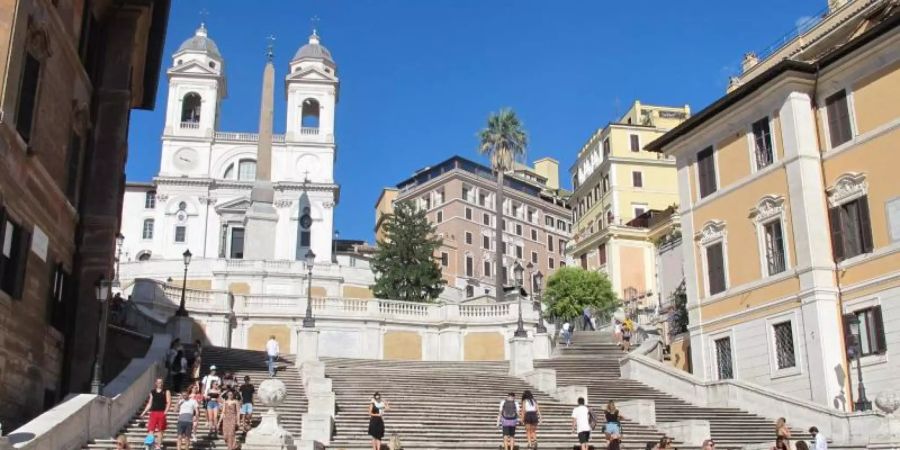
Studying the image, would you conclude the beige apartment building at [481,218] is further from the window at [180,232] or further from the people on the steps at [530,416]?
the people on the steps at [530,416]

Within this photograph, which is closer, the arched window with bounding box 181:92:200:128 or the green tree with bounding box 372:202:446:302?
the green tree with bounding box 372:202:446:302

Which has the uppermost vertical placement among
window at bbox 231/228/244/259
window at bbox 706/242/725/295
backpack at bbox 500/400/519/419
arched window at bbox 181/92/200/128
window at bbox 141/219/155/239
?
arched window at bbox 181/92/200/128

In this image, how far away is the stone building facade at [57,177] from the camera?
15.7m

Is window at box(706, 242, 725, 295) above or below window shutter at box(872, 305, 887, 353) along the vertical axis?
above

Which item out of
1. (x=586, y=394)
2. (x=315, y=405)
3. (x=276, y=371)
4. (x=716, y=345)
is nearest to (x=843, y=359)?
(x=716, y=345)

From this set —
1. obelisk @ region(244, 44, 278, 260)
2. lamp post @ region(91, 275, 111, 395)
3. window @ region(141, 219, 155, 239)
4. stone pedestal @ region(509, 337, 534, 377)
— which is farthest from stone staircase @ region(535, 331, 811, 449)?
window @ region(141, 219, 155, 239)

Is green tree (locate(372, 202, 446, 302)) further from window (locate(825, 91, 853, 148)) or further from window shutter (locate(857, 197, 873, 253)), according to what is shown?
window shutter (locate(857, 197, 873, 253))

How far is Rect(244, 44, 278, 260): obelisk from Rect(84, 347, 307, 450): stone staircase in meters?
37.1

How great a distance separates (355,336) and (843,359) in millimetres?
21797

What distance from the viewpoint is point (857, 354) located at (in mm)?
23469

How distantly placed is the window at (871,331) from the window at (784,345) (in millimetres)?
1962

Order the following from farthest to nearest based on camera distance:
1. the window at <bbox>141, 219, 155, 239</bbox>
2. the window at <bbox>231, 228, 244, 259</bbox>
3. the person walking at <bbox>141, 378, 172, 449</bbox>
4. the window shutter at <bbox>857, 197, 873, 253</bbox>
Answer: the window at <bbox>141, 219, 155, 239</bbox> < the window at <bbox>231, 228, 244, 259</bbox> < the window shutter at <bbox>857, 197, 873, 253</bbox> < the person walking at <bbox>141, 378, 172, 449</bbox>

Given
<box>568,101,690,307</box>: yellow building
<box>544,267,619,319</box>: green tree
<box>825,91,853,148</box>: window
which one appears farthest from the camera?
<box>568,101,690,307</box>: yellow building

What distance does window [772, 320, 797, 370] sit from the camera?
90.8 feet
